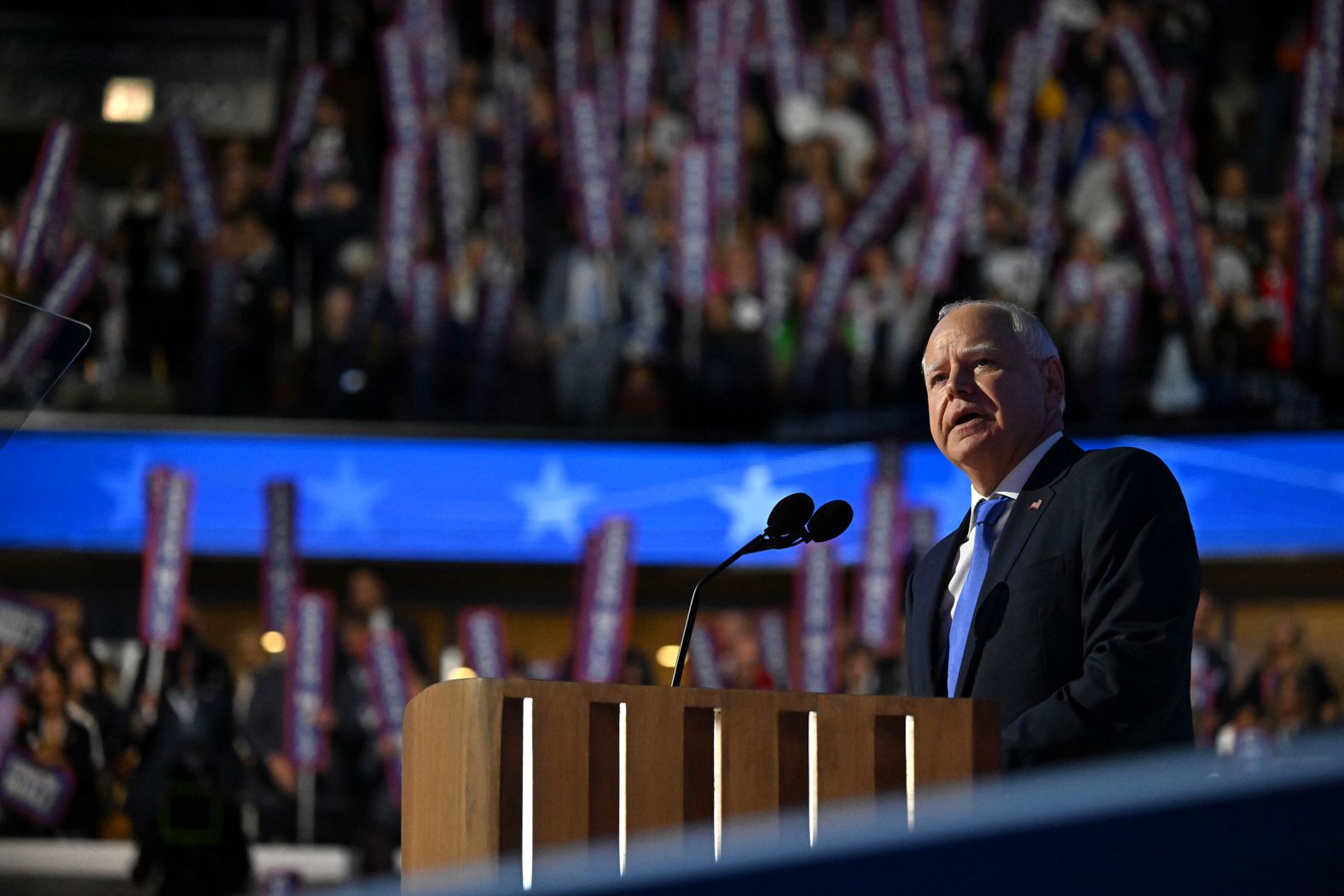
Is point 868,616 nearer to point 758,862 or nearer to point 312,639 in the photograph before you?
point 312,639

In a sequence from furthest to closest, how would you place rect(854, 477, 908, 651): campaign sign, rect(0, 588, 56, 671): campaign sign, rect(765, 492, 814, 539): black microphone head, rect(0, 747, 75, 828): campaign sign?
rect(854, 477, 908, 651): campaign sign
rect(0, 588, 56, 671): campaign sign
rect(0, 747, 75, 828): campaign sign
rect(765, 492, 814, 539): black microphone head

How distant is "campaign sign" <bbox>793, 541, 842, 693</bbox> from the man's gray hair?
5040 millimetres

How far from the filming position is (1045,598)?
186 centimetres

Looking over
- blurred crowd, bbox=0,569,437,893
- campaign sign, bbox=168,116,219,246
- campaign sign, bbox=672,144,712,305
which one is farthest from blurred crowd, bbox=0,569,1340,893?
campaign sign, bbox=168,116,219,246

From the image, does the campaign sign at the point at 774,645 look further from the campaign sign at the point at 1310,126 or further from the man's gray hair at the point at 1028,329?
the man's gray hair at the point at 1028,329

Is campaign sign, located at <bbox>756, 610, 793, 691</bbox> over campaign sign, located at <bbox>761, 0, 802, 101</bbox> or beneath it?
beneath

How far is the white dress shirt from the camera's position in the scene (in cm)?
203

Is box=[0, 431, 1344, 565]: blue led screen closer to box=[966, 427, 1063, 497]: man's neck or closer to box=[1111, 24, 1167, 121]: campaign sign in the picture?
box=[1111, 24, 1167, 121]: campaign sign

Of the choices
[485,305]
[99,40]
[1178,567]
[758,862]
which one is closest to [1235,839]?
[758,862]

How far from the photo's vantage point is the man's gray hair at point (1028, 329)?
2061mm

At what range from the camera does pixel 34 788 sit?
22.0 feet

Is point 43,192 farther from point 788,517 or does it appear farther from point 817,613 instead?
point 788,517

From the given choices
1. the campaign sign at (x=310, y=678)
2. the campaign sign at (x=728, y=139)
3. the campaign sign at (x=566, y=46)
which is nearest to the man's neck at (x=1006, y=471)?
the campaign sign at (x=310, y=678)

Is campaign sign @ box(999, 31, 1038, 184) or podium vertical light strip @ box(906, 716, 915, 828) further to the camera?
campaign sign @ box(999, 31, 1038, 184)
